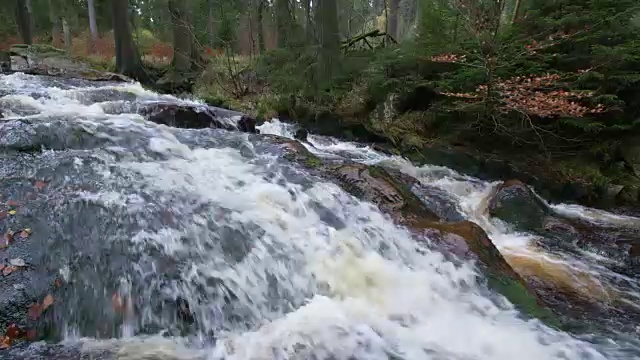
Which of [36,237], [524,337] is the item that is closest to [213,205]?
[36,237]

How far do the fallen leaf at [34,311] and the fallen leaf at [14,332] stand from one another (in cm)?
11

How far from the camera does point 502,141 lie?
369 inches

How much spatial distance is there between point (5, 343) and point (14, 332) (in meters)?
0.09

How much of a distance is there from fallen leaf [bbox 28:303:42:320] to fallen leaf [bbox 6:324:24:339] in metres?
0.11

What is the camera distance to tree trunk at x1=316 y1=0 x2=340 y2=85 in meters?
11.8

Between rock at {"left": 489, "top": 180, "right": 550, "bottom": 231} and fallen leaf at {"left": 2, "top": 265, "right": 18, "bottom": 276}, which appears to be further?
rock at {"left": 489, "top": 180, "right": 550, "bottom": 231}

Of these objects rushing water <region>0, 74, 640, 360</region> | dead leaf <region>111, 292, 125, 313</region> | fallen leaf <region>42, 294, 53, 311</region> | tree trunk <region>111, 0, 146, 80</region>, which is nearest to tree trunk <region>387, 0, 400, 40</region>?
tree trunk <region>111, 0, 146, 80</region>

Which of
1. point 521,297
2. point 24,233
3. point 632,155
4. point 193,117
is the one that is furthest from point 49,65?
point 632,155

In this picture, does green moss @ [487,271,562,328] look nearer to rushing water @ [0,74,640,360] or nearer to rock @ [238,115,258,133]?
rushing water @ [0,74,640,360]

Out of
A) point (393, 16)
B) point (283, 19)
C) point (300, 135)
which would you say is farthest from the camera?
point (393, 16)

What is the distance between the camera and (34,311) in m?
3.19

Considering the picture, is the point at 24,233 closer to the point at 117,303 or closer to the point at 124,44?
the point at 117,303

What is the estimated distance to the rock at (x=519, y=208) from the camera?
6641 millimetres

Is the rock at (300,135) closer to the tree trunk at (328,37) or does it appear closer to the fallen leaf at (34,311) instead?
the tree trunk at (328,37)
